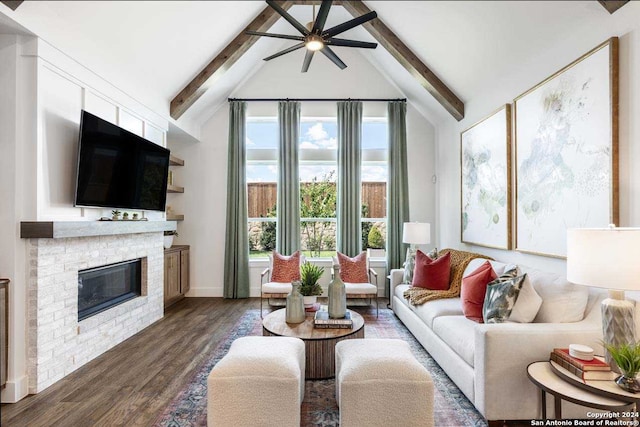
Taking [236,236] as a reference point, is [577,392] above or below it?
below

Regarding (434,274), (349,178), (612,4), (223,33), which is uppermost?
(223,33)

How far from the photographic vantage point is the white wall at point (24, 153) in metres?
2.41

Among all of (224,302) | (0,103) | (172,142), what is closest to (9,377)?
(0,103)

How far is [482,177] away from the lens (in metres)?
3.94

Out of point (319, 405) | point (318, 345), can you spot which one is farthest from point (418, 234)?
point (319, 405)

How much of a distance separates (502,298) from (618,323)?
709 millimetres

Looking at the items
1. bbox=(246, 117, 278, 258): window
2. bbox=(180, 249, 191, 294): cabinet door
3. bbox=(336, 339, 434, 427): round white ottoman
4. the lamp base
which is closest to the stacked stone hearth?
bbox=(180, 249, 191, 294): cabinet door

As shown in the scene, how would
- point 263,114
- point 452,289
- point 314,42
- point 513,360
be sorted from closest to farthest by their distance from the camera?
point 513,360, point 314,42, point 452,289, point 263,114

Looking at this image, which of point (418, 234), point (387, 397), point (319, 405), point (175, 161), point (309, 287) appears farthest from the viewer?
point (175, 161)

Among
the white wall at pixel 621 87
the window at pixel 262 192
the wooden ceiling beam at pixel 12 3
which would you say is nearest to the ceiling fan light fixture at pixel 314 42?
the white wall at pixel 621 87

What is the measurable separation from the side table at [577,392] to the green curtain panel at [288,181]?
3894 mm

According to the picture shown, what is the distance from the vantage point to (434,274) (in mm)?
3824

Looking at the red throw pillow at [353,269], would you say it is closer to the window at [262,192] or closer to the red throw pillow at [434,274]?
the red throw pillow at [434,274]

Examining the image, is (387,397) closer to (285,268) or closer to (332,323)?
(332,323)
